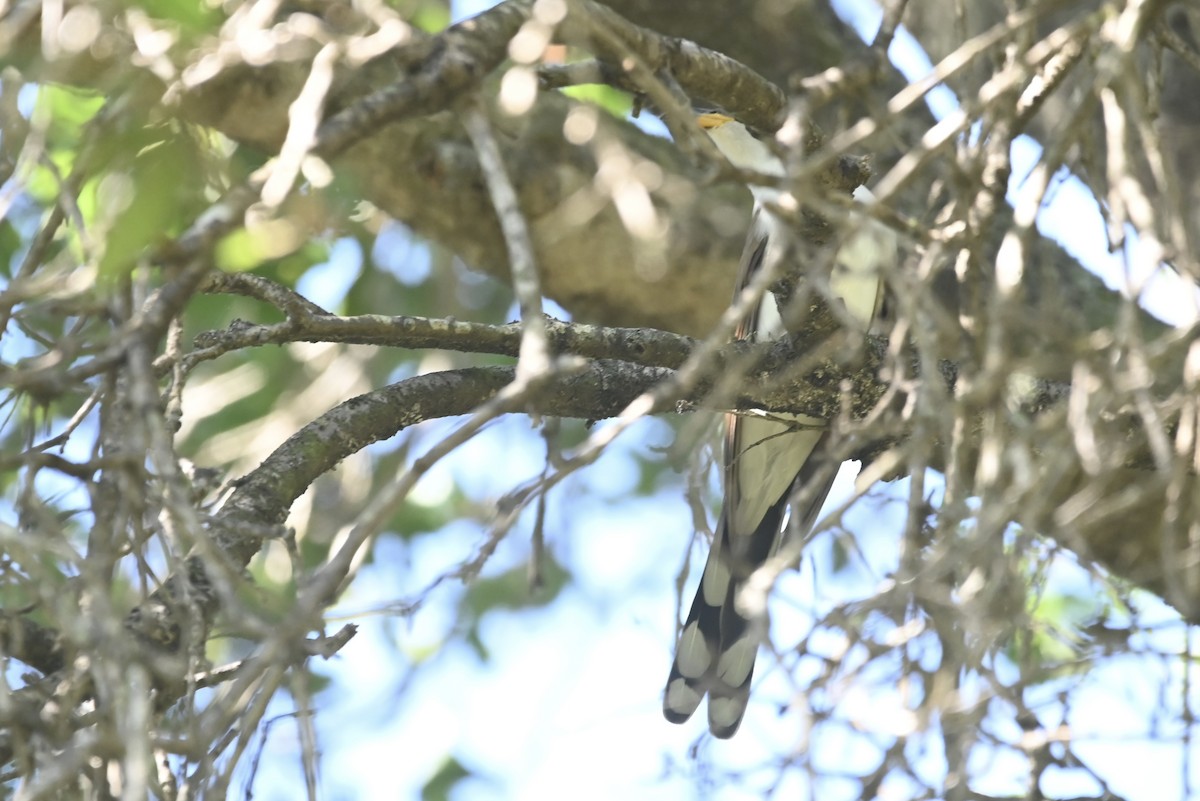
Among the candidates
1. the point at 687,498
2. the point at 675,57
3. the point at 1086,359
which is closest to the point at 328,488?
the point at 687,498

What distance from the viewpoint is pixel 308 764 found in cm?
153

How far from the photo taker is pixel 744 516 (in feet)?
14.2

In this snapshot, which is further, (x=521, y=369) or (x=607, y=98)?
(x=607, y=98)

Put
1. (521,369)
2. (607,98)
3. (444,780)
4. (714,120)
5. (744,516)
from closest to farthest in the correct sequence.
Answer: (521,369) → (744,516) → (607,98) → (714,120) → (444,780)

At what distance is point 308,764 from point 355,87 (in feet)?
9.35

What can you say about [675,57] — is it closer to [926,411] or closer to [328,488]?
[926,411]

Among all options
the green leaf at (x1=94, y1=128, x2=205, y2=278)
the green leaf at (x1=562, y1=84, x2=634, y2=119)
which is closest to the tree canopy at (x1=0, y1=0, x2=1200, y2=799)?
the green leaf at (x1=94, y1=128, x2=205, y2=278)

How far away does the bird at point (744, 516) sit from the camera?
12.2 ft

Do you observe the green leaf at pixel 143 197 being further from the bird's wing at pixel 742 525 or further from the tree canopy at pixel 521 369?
the bird's wing at pixel 742 525

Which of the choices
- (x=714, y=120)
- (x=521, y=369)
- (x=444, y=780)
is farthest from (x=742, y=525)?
(x=521, y=369)

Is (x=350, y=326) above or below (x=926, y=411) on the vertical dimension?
above

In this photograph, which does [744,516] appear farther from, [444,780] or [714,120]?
[444,780]

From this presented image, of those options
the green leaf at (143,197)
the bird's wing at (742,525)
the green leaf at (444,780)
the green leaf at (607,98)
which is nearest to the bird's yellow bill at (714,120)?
the green leaf at (607,98)

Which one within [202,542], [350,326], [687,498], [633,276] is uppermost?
[633,276]
